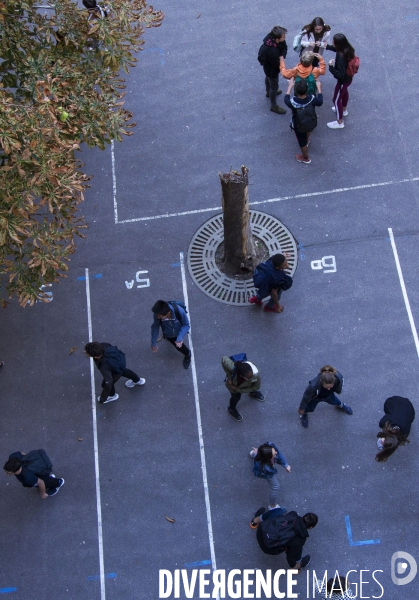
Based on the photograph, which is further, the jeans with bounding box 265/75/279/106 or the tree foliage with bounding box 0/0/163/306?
the jeans with bounding box 265/75/279/106

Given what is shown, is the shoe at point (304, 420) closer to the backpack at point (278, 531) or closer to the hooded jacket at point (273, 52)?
→ the backpack at point (278, 531)

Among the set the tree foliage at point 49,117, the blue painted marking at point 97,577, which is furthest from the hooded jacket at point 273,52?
the blue painted marking at point 97,577

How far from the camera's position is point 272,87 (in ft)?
39.3

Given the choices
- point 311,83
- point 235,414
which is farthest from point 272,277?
point 311,83

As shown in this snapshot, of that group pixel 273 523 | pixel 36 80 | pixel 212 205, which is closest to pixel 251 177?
pixel 212 205

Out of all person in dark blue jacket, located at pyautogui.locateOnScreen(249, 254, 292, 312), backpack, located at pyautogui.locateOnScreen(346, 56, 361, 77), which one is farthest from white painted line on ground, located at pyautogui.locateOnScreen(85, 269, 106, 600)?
backpack, located at pyautogui.locateOnScreen(346, 56, 361, 77)

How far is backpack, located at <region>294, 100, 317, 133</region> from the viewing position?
35.4 feet

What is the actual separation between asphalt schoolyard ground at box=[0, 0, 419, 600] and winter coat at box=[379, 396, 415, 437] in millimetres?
1064

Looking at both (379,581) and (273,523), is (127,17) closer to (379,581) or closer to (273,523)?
(273,523)

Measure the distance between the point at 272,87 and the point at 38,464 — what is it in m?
7.67

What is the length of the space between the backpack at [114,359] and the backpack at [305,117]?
16.0ft

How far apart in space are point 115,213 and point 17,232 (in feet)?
13.8

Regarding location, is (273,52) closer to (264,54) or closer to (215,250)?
(264,54)

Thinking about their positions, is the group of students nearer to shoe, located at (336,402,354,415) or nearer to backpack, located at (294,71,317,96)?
backpack, located at (294,71,317,96)
